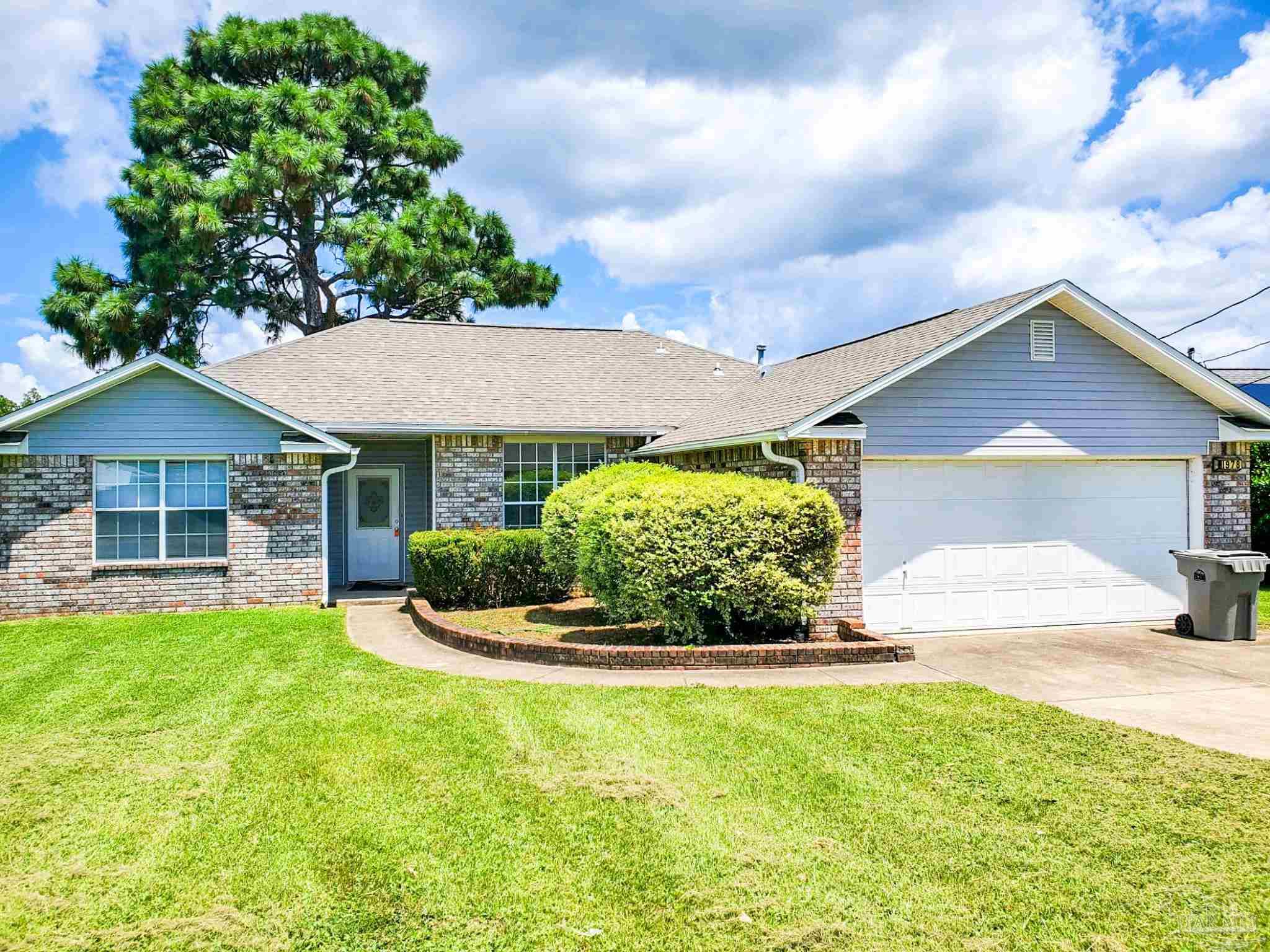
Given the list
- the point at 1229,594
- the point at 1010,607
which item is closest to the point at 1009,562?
the point at 1010,607

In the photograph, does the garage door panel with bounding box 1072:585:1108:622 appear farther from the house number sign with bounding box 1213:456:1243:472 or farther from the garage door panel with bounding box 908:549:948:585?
the house number sign with bounding box 1213:456:1243:472

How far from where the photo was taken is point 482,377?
56.8 feet

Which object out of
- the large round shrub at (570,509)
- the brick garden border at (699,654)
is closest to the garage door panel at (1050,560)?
the brick garden border at (699,654)

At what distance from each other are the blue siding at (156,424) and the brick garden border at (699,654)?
263 inches

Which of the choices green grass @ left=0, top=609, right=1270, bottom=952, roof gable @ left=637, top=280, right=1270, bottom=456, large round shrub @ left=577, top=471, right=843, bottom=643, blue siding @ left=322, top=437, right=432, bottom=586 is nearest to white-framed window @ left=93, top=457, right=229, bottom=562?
blue siding @ left=322, top=437, right=432, bottom=586

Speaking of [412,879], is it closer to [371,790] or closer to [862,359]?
[371,790]

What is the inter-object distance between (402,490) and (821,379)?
8.60 m

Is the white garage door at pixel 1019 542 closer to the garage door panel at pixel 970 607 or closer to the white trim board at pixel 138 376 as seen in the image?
the garage door panel at pixel 970 607

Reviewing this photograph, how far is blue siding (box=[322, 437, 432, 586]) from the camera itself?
16.4 m

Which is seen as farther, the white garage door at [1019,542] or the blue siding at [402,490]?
the blue siding at [402,490]

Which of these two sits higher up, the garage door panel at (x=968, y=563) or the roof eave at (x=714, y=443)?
the roof eave at (x=714, y=443)

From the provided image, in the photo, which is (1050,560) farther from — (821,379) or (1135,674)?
(821,379)

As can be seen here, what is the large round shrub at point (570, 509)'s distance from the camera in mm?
12461

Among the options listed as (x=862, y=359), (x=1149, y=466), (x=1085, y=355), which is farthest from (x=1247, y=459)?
(x=862, y=359)
